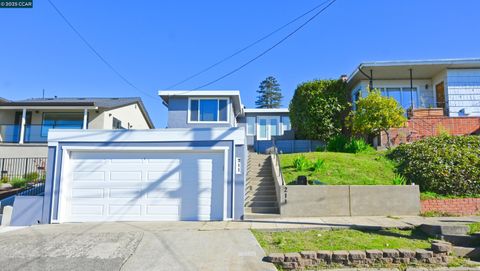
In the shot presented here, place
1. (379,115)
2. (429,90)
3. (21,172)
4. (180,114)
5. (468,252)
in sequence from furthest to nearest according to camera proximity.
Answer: (180,114), (429,90), (21,172), (379,115), (468,252)

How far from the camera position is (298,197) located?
11.3 meters

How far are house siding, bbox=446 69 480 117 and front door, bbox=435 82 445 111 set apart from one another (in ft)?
1.98

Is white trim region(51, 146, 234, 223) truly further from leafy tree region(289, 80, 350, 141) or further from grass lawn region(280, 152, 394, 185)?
leafy tree region(289, 80, 350, 141)

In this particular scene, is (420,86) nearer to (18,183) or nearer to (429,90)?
(429,90)

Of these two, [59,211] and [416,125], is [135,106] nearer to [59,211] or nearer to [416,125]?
[59,211]

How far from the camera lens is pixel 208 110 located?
21.3 metres

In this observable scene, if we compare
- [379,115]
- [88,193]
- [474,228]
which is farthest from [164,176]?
[379,115]

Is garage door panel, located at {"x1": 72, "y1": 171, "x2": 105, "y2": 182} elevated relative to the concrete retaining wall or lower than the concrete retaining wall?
elevated

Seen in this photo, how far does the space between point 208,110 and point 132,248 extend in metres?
14.4

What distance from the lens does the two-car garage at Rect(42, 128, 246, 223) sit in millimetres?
11398

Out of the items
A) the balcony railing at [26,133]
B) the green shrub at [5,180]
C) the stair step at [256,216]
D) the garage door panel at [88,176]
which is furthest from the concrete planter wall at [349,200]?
the balcony railing at [26,133]

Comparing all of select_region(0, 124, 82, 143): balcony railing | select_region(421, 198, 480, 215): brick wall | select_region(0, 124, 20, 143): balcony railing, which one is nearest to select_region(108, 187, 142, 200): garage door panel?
select_region(421, 198, 480, 215): brick wall

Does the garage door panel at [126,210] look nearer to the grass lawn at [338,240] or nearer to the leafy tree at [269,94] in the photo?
the grass lawn at [338,240]

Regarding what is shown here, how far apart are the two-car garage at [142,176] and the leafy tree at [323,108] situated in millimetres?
9759
